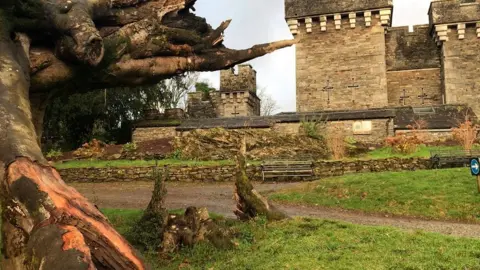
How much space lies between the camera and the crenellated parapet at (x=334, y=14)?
27703 mm

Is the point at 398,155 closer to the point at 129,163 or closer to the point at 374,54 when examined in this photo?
the point at 374,54

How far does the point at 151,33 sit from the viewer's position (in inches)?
201

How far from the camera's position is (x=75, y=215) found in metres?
2.55

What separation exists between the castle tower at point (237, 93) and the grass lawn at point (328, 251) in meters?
25.9

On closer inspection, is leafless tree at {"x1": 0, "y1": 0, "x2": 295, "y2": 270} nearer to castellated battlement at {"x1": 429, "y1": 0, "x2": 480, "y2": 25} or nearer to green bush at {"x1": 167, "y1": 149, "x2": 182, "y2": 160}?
green bush at {"x1": 167, "y1": 149, "x2": 182, "y2": 160}

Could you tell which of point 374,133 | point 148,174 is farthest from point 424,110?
point 148,174

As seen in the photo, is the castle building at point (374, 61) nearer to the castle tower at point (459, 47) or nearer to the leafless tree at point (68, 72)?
the castle tower at point (459, 47)

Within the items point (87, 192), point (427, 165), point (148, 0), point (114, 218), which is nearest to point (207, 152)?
point (87, 192)

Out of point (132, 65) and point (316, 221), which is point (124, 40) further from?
point (316, 221)

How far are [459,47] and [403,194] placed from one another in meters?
18.2

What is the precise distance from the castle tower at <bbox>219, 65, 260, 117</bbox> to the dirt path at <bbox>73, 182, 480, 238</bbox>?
15.9 m

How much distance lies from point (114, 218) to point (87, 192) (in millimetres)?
7873

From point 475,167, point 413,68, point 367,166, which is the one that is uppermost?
point 413,68

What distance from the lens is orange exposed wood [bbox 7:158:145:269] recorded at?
2.48 meters
